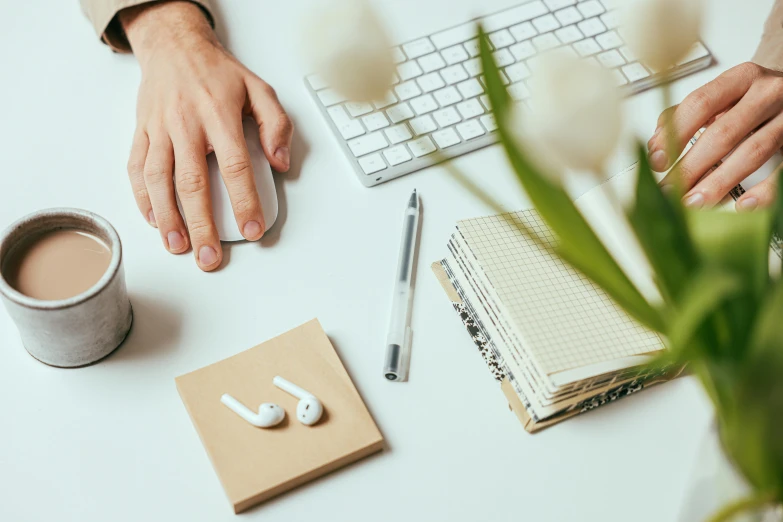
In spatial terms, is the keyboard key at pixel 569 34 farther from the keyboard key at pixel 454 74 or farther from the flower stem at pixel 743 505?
the flower stem at pixel 743 505

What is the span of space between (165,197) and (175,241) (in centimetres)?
4

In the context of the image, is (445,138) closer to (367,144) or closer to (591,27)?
(367,144)

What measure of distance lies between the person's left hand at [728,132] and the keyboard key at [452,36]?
0.22 metres

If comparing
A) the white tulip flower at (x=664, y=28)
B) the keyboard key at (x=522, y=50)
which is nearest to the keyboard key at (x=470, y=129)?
the keyboard key at (x=522, y=50)

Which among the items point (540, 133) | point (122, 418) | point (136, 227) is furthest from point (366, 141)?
point (540, 133)

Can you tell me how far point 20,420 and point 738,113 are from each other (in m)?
0.68

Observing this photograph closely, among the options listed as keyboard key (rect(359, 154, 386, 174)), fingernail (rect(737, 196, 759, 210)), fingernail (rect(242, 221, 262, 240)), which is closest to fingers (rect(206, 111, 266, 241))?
fingernail (rect(242, 221, 262, 240))

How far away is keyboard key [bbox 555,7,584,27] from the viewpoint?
814mm

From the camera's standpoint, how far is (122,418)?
569 mm

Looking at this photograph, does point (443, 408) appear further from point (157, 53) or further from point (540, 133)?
point (157, 53)

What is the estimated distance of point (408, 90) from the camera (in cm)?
75

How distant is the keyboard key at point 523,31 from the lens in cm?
80

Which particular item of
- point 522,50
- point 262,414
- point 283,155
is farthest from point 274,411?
point 522,50

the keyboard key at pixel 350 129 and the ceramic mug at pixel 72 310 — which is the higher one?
the keyboard key at pixel 350 129
